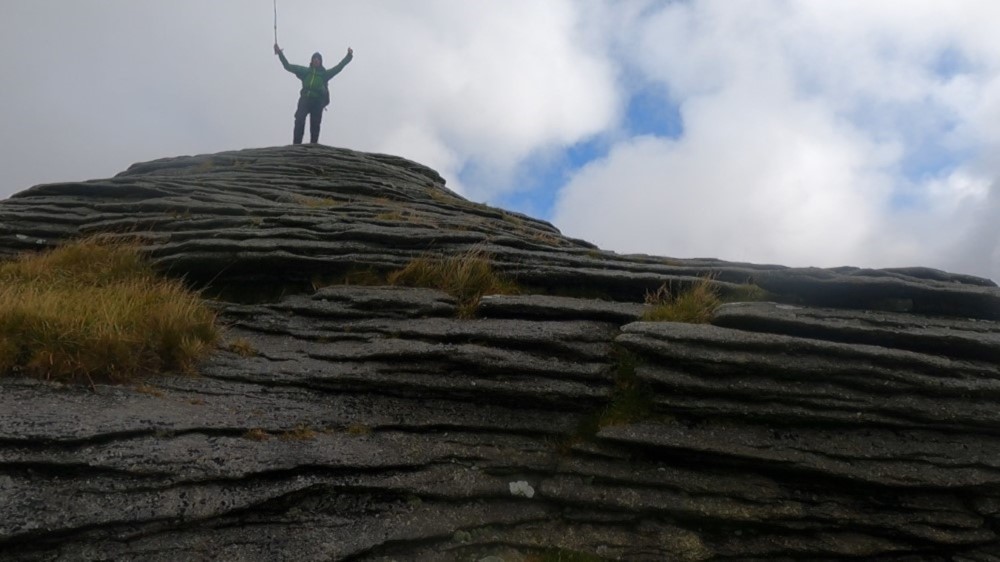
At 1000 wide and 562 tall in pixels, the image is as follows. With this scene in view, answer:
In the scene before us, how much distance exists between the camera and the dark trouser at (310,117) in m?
25.0

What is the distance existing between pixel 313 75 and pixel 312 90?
597 millimetres

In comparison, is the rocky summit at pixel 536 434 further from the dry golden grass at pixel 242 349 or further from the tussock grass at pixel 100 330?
the tussock grass at pixel 100 330

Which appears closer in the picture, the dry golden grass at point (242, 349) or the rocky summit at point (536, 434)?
the rocky summit at point (536, 434)

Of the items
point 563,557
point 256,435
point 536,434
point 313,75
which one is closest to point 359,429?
point 256,435

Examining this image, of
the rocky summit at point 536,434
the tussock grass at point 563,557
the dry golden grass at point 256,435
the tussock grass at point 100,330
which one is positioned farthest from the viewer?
the tussock grass at point 100,330

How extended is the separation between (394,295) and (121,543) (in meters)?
5.63

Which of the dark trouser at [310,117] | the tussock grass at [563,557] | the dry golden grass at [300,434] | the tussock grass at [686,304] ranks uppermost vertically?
the dark trouser at [310,117]

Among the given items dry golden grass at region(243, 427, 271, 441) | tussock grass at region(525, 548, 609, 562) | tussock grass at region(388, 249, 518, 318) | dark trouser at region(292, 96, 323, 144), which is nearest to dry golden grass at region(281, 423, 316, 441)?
dry golden grass at region(243, 427, 271, 441)

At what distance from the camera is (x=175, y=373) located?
7.95 meters

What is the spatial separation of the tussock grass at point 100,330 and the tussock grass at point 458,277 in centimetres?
347

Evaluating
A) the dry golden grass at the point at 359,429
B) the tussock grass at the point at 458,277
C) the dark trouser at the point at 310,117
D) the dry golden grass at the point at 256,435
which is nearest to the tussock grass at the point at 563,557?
the dry golden grass at the point at 359,429

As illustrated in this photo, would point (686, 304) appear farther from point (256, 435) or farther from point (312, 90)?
point (312, 90)

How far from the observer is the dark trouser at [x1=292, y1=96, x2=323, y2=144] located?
25.0 metres

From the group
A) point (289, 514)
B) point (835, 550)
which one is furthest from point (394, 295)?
point (835, 550)
